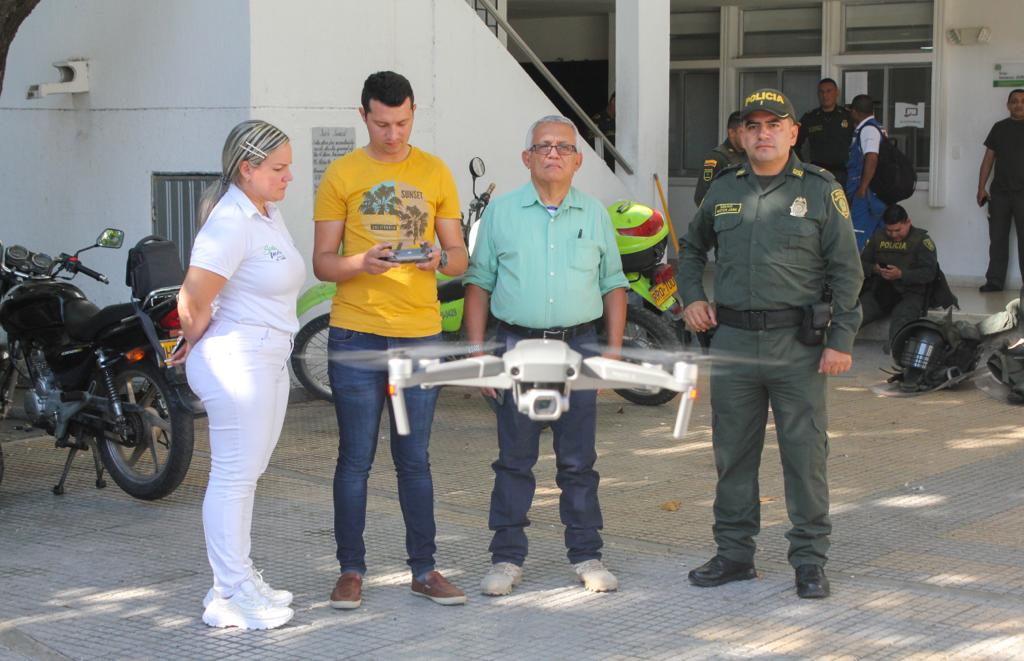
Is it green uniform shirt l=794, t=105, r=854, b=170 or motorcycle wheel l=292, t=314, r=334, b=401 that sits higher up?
green uniform shirt l=794, t=105, r=854, b=170

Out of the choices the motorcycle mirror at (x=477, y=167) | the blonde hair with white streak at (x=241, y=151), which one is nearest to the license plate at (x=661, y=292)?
the motorcycle mirror at (x=477, y=167)

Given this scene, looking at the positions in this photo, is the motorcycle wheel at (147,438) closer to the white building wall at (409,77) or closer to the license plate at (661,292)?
the white building wall at (409,77)

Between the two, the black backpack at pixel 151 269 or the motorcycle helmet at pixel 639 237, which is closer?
the black backpack at pixel 151 269

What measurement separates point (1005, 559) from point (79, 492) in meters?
4.38

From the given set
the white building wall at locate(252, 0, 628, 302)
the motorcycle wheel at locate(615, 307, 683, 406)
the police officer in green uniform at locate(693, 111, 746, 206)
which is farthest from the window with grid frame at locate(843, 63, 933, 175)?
the motorcycle wheel at locate(615, 307, 683, 406)

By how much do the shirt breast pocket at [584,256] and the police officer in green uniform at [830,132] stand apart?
9122 millimetres

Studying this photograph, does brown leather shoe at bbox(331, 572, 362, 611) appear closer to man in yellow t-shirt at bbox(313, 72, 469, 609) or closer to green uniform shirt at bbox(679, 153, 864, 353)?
man in yellow t-shirt at bbox(313, 72, 469, 609)

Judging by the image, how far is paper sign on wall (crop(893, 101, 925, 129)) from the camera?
48.8 feet

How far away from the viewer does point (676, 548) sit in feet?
20.3

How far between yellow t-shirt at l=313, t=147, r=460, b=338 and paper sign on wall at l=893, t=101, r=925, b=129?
10651 mm

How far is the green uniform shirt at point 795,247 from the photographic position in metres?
5.39

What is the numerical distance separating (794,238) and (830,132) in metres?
9.19

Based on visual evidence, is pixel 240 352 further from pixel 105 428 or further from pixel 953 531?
pixel 953 531

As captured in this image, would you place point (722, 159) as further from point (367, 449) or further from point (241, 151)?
point (241, 151)
